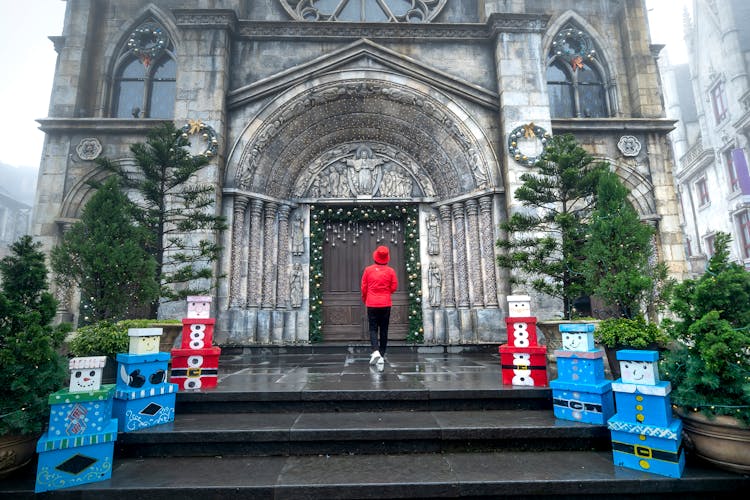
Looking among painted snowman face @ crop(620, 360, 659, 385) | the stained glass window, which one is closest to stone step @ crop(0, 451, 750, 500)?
painted snowman face @ crop(620, 360, 659, 385)

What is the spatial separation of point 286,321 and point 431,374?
5158 mm

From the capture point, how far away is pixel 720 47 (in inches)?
994

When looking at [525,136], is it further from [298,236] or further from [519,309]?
[298,236]

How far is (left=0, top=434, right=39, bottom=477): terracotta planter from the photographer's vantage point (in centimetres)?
290

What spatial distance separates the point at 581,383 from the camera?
363 cm

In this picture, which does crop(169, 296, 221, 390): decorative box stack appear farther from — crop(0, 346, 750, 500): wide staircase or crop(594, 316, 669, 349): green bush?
crop(594, 316, 669, 349): green bush

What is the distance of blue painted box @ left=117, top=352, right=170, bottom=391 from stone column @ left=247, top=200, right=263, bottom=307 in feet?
17.4

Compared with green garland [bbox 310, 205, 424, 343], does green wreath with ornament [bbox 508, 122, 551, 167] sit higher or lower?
higher

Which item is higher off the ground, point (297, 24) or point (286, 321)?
point (297, 24)

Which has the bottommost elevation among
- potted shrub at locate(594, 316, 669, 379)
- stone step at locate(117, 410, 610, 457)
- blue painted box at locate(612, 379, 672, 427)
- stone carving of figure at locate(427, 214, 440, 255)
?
stone step at locate(117, 410, 610, 457)

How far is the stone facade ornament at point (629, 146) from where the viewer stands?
10125 millimetres

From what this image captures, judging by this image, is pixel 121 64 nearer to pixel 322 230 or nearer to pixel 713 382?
pixel 322 230

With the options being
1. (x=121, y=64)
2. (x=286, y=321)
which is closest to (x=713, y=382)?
(x=286, y=321)

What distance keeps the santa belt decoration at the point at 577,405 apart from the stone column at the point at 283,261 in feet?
23.7
